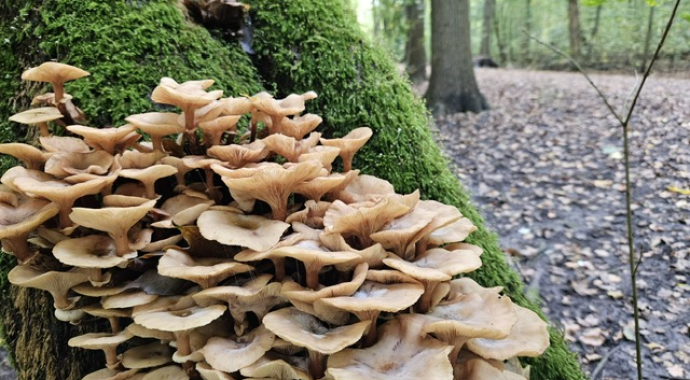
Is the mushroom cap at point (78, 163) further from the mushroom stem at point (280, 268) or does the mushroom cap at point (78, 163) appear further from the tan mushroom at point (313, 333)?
the tan mushroom at point (313, 333)

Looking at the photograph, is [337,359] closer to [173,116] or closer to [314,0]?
[173,116]

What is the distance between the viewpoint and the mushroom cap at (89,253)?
194 centimetres

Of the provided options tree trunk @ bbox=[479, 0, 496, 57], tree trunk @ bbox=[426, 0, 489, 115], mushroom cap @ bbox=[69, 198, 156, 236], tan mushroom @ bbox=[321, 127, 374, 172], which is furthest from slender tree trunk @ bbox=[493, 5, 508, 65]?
mushroom cap @ bbox=[69, 198, 156, 236]

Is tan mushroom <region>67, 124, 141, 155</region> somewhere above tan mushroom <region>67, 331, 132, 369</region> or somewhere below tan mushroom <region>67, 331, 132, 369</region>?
above

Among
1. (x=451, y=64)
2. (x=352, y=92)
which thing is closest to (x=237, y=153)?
(x=352, y=92)

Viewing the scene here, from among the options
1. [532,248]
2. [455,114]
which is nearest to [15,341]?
[532,248]

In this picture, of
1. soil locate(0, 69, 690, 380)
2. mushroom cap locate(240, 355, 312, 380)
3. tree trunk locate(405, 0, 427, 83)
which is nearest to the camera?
mushroom cap locate(240, 355, 312, 380)

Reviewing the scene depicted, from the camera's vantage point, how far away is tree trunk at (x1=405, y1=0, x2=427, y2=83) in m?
15.6

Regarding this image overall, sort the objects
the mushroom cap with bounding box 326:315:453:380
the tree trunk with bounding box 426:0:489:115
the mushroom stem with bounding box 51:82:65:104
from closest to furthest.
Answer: the mushroom cap with bounding box 326:315:453:380 < the mushroom stem with bounding box 51:82:65:104 < the tree trunk with bounding box 426:0:489:115

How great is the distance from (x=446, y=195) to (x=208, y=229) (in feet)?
5.71

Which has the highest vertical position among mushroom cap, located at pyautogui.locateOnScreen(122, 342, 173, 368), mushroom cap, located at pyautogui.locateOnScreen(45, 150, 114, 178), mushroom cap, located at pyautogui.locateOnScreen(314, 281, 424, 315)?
mushroom cap, located at pyautogui.locateOnScreen(45, 150, 114, 178)

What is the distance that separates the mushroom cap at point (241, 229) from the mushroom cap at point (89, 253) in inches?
14.0

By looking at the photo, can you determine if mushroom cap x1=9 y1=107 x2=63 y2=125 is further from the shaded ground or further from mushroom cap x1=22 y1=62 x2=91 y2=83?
the shaded ground

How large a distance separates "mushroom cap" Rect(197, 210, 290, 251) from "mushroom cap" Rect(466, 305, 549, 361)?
941mm
